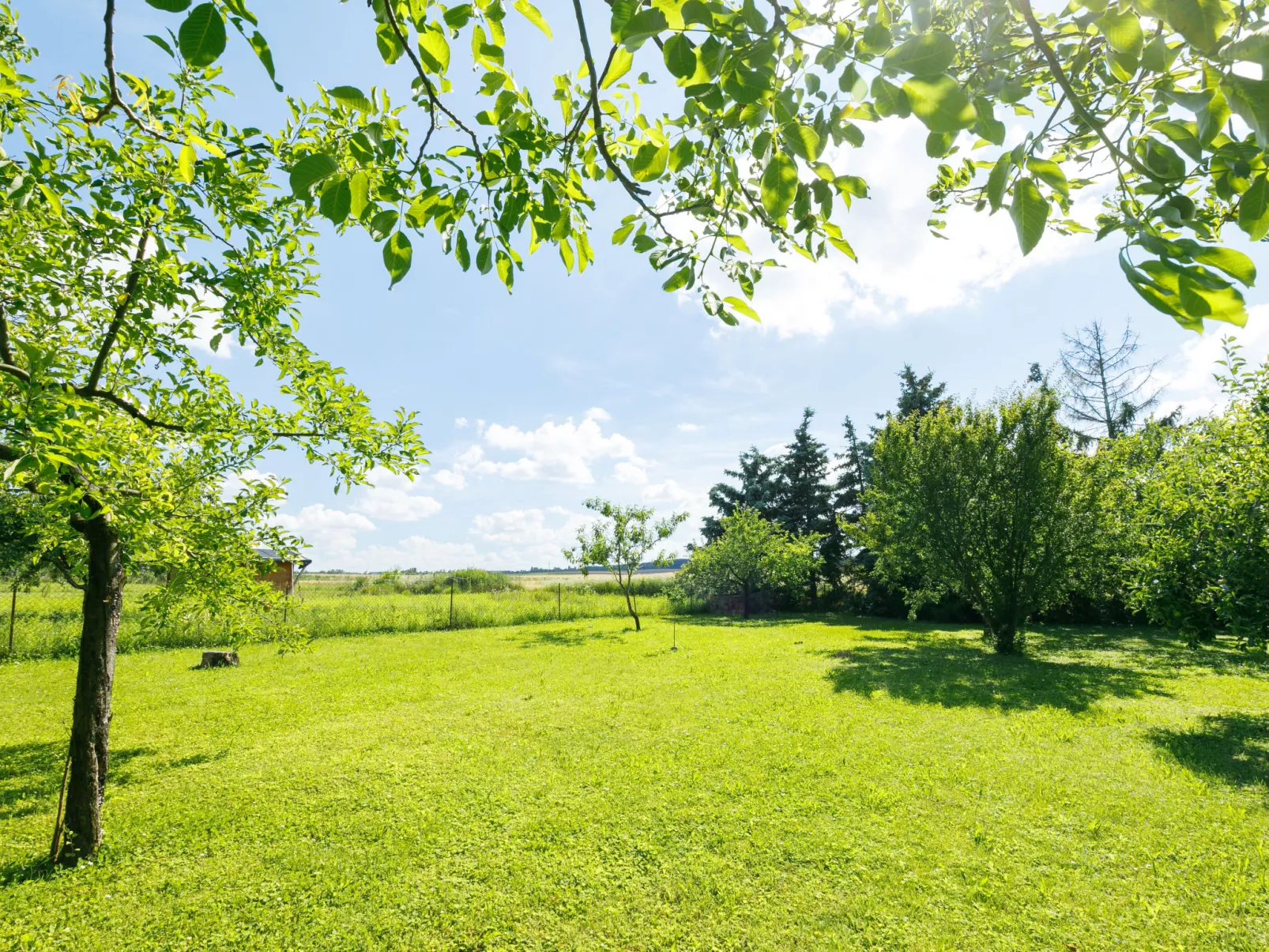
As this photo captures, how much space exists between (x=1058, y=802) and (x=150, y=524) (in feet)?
25.8

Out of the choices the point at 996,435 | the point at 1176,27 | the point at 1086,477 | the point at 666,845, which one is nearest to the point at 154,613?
the point at 666,845

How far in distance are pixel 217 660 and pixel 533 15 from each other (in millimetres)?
14757

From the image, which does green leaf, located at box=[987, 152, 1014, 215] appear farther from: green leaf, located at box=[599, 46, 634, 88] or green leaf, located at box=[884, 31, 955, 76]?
green leaf, located at box=[599, 46, 634, 88]

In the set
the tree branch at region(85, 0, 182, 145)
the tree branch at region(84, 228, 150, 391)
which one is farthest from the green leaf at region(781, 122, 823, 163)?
the tree branch at region(84, 228, 150, 391)

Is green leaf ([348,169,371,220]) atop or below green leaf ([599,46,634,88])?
below

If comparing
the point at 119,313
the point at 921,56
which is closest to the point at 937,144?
the point at 921,56

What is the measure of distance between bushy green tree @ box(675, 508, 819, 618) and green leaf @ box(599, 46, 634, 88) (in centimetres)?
2418

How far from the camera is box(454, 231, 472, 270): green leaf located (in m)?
1.51

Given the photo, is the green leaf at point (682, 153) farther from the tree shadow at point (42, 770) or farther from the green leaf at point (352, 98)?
the tree shadow at point (42, 770)

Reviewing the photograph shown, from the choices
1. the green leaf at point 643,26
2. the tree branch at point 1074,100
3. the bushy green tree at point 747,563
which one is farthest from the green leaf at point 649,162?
the bushy green tree at point 747,563

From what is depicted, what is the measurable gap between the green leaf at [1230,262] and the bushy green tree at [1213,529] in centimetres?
853

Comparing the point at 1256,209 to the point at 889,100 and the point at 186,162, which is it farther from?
the point at 186,162

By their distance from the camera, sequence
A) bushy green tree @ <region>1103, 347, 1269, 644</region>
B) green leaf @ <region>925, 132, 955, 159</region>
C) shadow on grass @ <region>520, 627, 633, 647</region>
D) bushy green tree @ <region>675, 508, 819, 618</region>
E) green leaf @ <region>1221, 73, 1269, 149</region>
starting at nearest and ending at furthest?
1. green leaf @ <region>1221, 73, 1269, 149</region>
2. green leaf @ <region>925, 132, 955, 159</region>
3. bushy green tree @ <region>1103, 347, 1269, 644</region>
4. shadow on grass @ <region>520, 627, 633, 647</region>
5. bushy green tree @ <region>675, 508, 819, 618</region>

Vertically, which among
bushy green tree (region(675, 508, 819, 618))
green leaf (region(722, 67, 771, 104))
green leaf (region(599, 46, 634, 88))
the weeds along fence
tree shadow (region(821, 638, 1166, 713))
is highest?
green leaf (region(599, 46, 634, 88))
